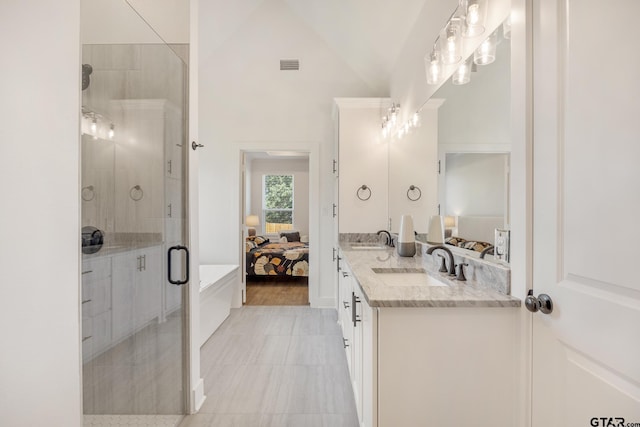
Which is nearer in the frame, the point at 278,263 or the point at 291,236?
the point at 278,263

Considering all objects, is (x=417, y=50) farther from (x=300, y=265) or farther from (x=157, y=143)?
(x=300, y=265)

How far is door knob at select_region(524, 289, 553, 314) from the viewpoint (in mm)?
1062

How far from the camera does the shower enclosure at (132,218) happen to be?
1.28 m

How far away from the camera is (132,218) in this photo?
61.2 inches

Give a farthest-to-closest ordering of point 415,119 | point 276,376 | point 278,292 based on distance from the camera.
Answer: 1. point 278,292
2. point 415,119
3. point 276,376

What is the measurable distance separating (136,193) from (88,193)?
1.14 feet

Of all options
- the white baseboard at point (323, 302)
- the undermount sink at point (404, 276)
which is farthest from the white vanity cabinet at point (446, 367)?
the white baseboard at point (323, 302)

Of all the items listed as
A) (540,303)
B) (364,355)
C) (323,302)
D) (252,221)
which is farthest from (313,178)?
(252,221)

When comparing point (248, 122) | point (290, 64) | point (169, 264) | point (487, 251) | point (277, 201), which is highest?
point (290, 64)

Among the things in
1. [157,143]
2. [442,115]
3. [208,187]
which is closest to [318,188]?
[208,187]

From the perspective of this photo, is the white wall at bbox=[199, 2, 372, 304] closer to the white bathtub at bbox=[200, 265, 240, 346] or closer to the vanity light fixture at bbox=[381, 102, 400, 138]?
the white bathtub at bbox=[200, 265, 240, 346]

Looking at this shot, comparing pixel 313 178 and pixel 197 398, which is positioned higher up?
pixel 313 178

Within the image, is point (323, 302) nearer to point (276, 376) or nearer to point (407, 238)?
point (276, 376)

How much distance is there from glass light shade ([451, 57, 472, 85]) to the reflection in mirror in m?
0.03
